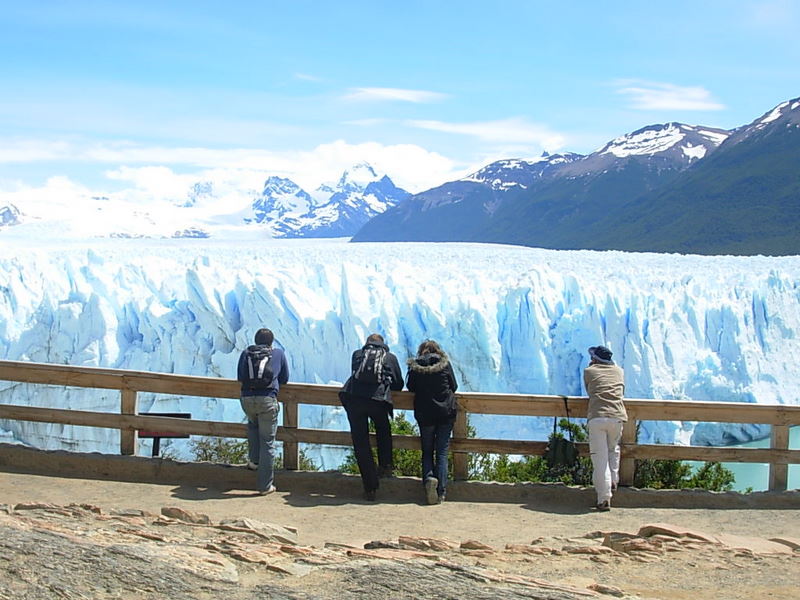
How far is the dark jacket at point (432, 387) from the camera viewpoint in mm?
6078

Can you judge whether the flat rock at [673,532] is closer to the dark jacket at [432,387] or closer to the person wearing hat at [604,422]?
the person wearing hat at [604,422]

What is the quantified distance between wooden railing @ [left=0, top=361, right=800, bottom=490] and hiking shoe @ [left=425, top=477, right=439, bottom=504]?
0.32 metres

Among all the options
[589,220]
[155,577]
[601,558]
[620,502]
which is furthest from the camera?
[589,220]

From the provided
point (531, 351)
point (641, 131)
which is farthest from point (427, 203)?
point (531, 351)

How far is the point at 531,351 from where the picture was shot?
62.5 ft

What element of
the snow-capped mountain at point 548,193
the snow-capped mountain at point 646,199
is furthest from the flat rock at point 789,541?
the snow-capped mountain at point 548,193

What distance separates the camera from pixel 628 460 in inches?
248

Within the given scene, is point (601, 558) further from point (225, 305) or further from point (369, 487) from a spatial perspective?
point (225, 305)

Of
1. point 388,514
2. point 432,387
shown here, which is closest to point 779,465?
point 432,387

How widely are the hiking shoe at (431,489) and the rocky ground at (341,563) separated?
3.15ft

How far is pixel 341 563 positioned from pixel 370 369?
2.04 metres

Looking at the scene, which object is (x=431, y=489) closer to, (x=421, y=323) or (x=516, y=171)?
(x=421, y=323)

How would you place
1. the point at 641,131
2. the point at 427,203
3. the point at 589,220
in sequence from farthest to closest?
the point at 427,203
the point at 641,131
the point at 589,220

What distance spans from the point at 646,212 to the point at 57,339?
9535 centimetres
